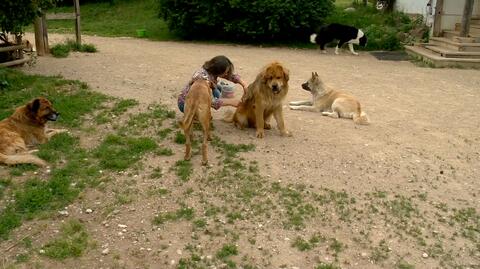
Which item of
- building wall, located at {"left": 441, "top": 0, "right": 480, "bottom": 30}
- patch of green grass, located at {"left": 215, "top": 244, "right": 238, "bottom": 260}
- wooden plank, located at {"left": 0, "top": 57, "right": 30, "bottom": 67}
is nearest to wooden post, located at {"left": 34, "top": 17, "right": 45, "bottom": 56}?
wooden plank, located at {"left": 0, "top": 57, "right": 30, "bottom": 67}

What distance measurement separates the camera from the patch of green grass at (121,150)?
19.4 feet

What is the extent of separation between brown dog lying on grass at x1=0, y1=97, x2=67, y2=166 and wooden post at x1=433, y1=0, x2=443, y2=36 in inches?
535

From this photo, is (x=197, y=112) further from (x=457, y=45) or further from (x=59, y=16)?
(x=457, y=45)

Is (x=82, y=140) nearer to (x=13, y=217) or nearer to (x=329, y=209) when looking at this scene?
(x=13, y=217)

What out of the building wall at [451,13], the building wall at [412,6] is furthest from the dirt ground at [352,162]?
the building wall at [412,6]

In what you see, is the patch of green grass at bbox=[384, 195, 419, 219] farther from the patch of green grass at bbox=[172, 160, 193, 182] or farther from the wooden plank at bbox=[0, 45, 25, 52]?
the wooden plank at bbox=[0, 45, 25, 52]

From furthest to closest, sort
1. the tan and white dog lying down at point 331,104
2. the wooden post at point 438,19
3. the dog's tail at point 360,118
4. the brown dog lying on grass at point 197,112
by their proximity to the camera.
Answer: the wooden post at point 438,19 → the tan and white dog lying down at point 331,104 → the dog's tail at point 360,118 → the brown dog lying on grass at point 197,112

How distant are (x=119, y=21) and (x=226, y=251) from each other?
19.8 meters

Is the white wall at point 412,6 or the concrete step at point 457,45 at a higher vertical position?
the white wall at point 412,6

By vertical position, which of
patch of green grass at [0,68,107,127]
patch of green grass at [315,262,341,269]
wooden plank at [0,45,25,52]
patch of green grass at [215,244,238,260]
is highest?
wooden plank at [0,45,25,52]

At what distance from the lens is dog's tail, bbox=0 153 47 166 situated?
571 centimetres

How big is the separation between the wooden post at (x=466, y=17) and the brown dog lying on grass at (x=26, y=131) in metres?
12.5

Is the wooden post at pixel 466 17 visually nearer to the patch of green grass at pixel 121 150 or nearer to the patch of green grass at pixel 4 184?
the patch of green grass at pixel 121 150

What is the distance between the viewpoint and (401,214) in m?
5.17
